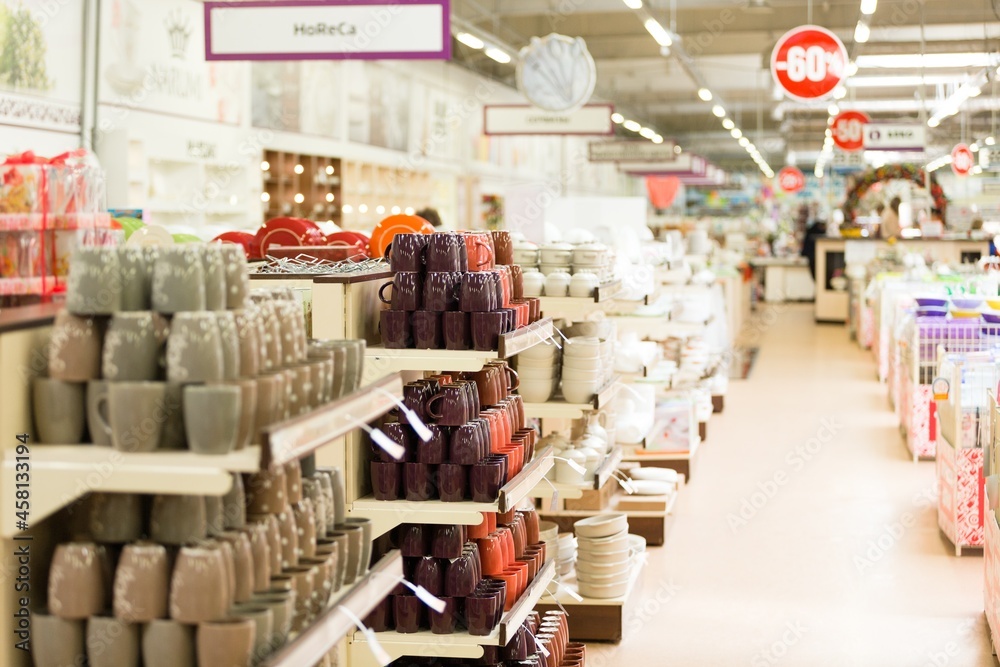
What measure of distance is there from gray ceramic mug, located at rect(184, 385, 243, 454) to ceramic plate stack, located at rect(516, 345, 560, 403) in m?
2.57

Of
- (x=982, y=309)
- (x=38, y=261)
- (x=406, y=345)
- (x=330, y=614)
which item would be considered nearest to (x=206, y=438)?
(x=330, y=614)

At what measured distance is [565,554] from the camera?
495 centimetres

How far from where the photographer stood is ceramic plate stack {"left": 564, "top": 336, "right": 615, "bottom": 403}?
4430mm

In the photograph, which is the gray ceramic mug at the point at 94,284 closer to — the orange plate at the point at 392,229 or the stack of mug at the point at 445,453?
the stack of mug at the point at 445,453

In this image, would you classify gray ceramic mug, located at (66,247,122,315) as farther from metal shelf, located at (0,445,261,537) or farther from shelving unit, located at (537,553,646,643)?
shelving unit, located at (537,553,646,643)

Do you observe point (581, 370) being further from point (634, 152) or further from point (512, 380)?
point (634, 152)

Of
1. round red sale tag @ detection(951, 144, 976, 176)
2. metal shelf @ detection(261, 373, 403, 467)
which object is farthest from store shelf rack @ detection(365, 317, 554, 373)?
round red sale tag @ detection(951, 144, 976, 176)

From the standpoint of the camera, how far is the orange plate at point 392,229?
4418 millimetres

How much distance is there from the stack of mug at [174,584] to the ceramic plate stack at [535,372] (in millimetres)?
2347

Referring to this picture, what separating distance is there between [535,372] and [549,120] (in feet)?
26.8

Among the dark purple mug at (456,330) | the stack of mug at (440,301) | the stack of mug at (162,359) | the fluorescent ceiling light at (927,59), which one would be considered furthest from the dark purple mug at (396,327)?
the fluorescent ceiling light at (927,59)

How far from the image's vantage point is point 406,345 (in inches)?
137

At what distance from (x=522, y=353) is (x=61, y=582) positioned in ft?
8.55

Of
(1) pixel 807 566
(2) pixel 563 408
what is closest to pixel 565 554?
(2) pixel 563 408
